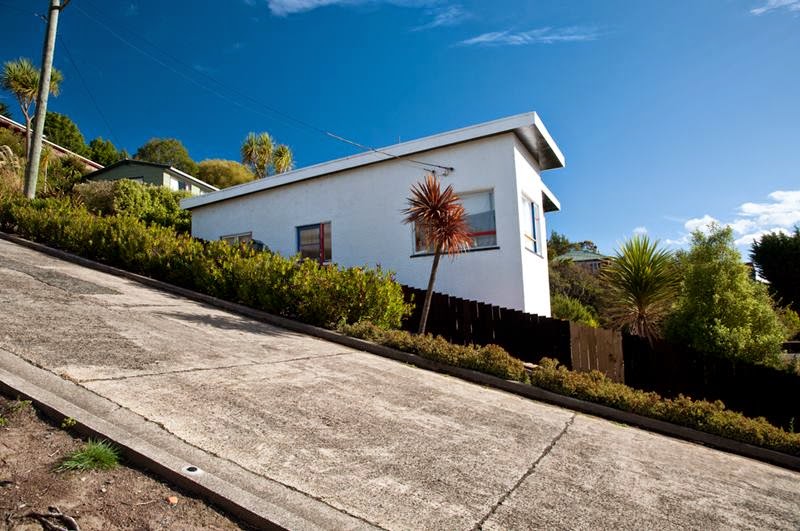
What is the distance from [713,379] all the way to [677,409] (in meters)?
2.61

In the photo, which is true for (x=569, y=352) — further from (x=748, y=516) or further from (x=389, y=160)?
(x=389, y=160)

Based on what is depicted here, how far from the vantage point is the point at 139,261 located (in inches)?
395

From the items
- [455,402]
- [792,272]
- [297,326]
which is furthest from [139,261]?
[792,272]

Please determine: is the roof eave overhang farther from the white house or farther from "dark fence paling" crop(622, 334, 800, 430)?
"dark fence paling" crop(622, 334, 800, 430)

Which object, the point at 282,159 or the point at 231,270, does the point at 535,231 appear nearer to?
the point at 231,270

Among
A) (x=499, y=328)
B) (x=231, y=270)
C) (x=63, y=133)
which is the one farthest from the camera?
(x=63, y=133)

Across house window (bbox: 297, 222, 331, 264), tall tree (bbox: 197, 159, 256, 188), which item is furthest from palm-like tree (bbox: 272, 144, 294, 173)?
house window (bbox: 297, 222, 331, 264)

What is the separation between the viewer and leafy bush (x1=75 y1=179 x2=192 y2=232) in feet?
57.5

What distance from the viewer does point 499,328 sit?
8.91 meters

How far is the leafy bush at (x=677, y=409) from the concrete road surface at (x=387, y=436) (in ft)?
1.85

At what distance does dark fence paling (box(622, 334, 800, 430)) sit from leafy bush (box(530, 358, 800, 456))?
1.75 meters

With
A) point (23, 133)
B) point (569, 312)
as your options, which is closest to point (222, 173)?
point (23, 133)

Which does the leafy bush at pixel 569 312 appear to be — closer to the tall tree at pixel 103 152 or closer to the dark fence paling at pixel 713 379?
the dark fence paling at pixel 713 379

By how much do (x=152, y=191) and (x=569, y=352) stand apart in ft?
59.7
